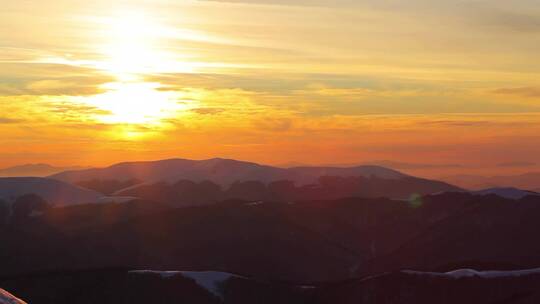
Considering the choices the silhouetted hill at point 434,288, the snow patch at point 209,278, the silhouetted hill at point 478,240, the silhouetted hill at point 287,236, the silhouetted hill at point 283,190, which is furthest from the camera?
the silhouetted hill at point 283,190

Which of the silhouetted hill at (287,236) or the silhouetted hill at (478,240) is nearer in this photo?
the silhouetted hill at (287,236)

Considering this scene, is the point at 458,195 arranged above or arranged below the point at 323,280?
above

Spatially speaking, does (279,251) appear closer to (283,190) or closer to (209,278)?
(209,278)

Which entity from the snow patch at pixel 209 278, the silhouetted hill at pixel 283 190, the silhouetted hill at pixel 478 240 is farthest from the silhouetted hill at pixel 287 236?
the silhouetted hill at pixel 283 190

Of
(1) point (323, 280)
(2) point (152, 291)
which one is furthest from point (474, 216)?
(2) point (152, 291)

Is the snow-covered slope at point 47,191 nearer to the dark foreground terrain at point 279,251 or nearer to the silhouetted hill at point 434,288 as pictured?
the dark foreground terrain at point 279,251

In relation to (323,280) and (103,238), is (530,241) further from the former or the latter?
(103,238)

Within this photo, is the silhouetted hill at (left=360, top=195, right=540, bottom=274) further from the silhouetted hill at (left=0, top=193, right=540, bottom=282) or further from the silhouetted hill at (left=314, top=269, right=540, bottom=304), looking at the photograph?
the silhouetted hill at (left=314, top=269, right=540, bottom=304)

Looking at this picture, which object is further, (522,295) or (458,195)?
(458,195)

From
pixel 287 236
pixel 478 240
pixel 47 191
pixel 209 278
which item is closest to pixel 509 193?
pixel 478 240
